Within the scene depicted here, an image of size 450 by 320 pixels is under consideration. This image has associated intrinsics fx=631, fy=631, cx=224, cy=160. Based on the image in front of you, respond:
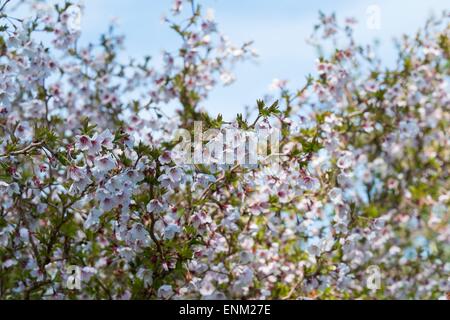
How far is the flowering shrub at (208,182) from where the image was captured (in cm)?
401

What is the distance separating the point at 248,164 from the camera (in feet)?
13.0

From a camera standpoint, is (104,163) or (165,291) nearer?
(104,163)

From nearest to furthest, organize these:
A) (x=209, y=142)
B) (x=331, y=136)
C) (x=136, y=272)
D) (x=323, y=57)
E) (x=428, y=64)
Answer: (x=209, y=142) → (x=136, y=272) → (x=331, y=136) → (x=323, y=57) → (x=428, y=64)

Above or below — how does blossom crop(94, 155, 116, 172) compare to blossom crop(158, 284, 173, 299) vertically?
above

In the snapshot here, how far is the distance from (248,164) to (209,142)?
1.03 ft

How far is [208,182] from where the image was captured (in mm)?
4070

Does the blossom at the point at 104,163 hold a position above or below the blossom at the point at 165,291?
above

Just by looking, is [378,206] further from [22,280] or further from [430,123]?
[22,280]

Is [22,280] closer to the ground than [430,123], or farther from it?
closer to the ground

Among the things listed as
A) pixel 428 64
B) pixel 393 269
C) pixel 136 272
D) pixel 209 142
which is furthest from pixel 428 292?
pixel 209 142

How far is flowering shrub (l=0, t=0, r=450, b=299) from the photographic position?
4.01 m

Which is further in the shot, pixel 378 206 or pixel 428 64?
pixel 378 206

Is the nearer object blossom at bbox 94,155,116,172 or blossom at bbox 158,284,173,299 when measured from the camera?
blossom at bbox 94,155,116,172

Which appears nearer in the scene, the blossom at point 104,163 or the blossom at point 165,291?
the blossom at point 104,163
